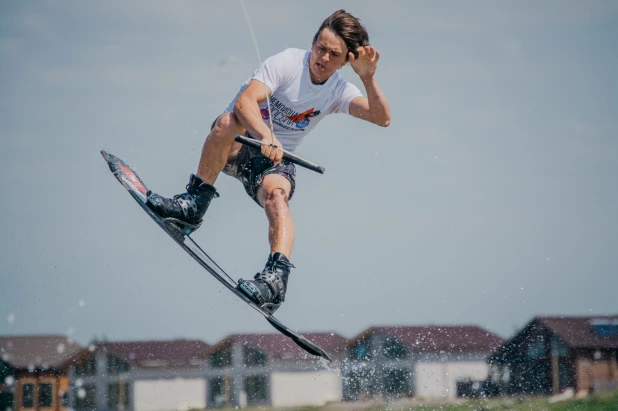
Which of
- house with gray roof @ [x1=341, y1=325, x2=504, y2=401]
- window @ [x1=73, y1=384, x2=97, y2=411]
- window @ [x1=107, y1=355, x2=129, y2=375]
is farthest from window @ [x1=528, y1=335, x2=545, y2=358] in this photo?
window @ [x1=73, y1=384, x2=97, y2=411]

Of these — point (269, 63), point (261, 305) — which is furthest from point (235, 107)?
point (261, 305)

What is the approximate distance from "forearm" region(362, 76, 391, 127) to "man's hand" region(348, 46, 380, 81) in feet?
0.53

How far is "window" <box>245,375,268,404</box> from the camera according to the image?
82.8 ft

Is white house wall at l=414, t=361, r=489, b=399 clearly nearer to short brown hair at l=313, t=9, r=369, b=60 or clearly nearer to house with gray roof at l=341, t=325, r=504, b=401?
house with gray roof at l=341, t=325, r=504, b=401

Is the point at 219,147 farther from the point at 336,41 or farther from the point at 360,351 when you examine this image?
the point at 360,351

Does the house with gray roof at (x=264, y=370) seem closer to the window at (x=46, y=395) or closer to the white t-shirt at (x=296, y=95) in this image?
the window at (x=46, y=395)

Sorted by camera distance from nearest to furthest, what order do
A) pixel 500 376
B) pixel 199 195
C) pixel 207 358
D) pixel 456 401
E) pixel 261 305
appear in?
pixel 261 305, pixel 199 195, pixel 456 401, pixel 500 376, pixel 207 358

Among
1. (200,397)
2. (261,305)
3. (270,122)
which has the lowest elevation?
(200,397)

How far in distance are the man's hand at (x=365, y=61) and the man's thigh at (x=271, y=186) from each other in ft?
3.76

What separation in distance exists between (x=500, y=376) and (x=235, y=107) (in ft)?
64.4

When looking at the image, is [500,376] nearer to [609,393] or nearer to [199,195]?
[609,393]

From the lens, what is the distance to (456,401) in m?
19.2

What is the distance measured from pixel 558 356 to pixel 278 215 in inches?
933

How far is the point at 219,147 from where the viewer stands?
7418mm
